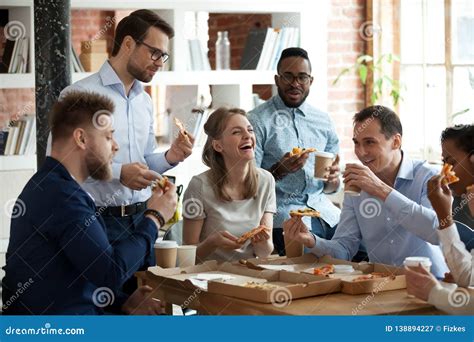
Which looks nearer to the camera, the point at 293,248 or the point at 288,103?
the point at 293,248

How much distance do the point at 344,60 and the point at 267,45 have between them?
0.65 m

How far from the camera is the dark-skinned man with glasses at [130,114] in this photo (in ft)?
12.1

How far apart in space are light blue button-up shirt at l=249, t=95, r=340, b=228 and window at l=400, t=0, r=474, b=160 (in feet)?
5.61

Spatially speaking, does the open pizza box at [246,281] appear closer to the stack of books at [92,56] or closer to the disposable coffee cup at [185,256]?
the disposable coffee cup at [185,256]

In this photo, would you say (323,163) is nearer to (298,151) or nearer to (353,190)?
(298,151)

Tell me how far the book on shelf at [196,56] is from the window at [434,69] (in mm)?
1386

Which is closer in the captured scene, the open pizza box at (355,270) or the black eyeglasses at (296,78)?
the open pizza box at (355,270)

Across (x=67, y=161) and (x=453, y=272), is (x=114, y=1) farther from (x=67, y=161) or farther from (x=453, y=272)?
(x=453, y=272)

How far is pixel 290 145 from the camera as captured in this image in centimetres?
430

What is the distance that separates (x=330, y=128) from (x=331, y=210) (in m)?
0.40

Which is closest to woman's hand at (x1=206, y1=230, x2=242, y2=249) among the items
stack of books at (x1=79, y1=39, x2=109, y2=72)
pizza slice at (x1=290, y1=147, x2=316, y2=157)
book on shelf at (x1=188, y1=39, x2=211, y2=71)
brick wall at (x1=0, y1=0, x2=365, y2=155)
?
pizza slice at (x1=290, y1=147, x2=316, y2=157)

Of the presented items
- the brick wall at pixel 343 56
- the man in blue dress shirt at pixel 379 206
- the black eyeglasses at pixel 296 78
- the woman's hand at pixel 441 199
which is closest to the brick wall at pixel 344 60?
the brick wall at pixel 343 56

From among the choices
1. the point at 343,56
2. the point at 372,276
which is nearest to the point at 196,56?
the point at 343,56

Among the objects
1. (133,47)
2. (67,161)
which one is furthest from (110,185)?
(67,161)
